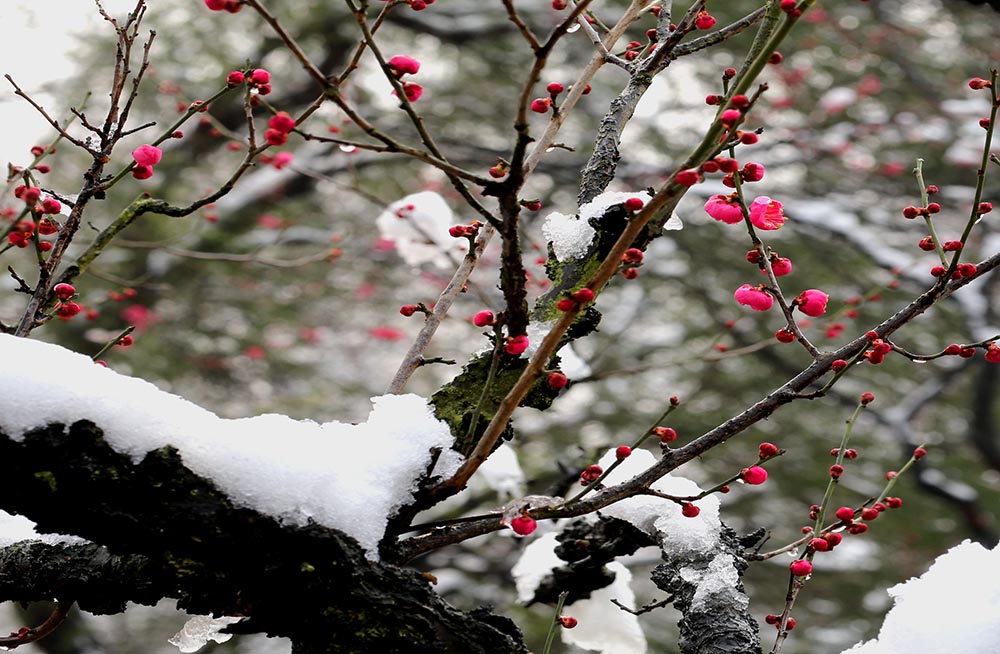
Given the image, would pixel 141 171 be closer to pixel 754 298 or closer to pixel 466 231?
A: pixel 466 231

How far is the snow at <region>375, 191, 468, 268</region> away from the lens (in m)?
2.57

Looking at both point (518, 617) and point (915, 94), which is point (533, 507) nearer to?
point (518, 617)

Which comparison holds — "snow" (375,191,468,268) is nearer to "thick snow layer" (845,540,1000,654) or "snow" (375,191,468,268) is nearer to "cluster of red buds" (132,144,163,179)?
"cluster of red buds" (132,144,163,179)

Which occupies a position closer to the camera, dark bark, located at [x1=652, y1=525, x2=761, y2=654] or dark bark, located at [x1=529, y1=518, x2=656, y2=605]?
dark bark, located at [x1=652, y1=525, x2=761, y2=654]

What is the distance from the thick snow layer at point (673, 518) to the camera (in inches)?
57.5

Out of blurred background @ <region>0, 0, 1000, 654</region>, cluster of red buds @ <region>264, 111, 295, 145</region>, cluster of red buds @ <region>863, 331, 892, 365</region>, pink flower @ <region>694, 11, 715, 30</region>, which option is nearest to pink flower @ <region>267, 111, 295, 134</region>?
cluster of red buds @ <region>264, 111, 295, 145</region>

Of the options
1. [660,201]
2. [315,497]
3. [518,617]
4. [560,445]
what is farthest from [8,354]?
[560,445]

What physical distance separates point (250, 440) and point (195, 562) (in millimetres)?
162

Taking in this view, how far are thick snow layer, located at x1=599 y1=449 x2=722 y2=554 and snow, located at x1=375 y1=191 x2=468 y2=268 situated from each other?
1.17m

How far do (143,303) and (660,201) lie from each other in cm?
491

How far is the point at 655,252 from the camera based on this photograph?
5016 mm

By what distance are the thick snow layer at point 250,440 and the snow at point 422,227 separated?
4.38 ft

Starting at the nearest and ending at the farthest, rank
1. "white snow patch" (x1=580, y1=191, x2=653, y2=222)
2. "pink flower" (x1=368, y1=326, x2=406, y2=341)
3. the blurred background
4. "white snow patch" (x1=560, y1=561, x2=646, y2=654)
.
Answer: "white snow patch" (x1=580, y1=191, x2=653, y2=222) < "white snow patch" (x1=560, y1=561, x2=646, y2=654) < the blurred background < "pink flower" (x1=368, y1=326, x2=406, y2=341)

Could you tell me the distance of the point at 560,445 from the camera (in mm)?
5004
